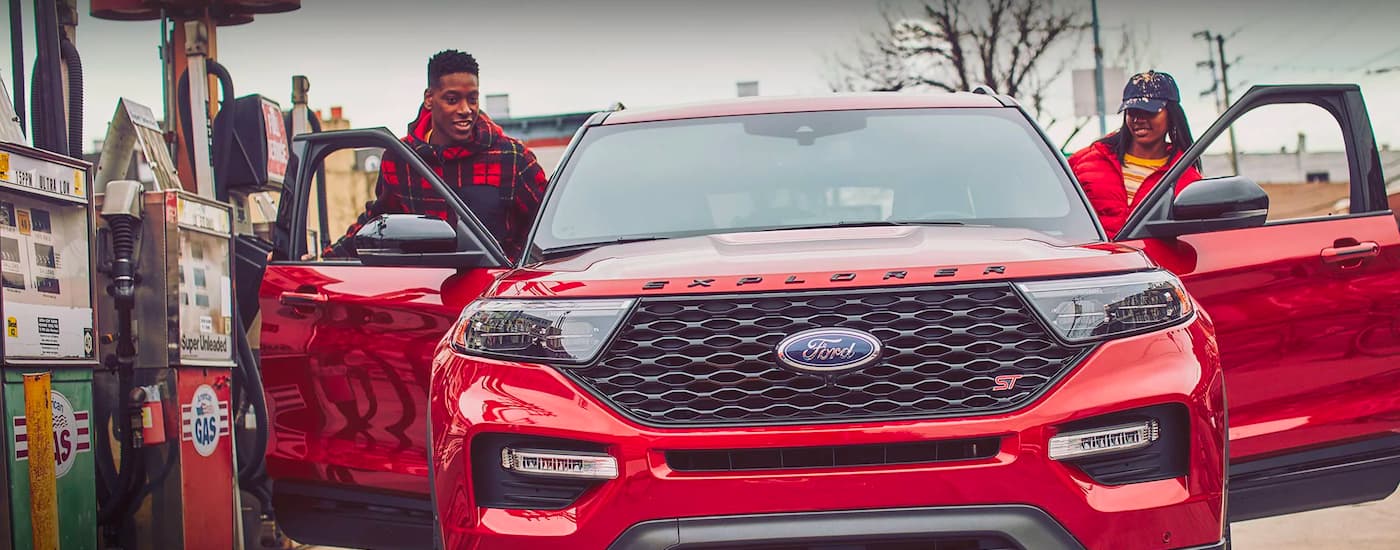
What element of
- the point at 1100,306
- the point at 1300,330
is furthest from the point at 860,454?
the point at 1300,330

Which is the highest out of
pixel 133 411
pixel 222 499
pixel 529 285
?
pixel 529 285

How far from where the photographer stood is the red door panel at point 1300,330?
390 cm

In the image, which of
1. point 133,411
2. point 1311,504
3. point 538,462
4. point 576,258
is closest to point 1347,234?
point 1311,504

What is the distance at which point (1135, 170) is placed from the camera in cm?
572

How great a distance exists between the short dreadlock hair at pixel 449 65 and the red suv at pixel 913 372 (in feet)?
6.83

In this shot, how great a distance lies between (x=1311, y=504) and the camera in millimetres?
3934

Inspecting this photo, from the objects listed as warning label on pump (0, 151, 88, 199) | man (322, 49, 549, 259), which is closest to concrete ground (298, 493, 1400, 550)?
man (322, 49, 549, 259)

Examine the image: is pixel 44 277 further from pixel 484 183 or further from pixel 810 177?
pixel 810 177

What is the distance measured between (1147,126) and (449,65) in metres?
2.79

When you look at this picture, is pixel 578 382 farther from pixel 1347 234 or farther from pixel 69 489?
pixel 69 489

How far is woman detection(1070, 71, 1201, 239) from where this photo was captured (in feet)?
18.4

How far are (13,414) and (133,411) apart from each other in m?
1.13

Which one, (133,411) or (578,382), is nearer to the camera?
(578,382)

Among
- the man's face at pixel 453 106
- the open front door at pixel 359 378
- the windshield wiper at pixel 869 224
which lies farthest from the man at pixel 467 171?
the windshield wiper at pixel 869 224
